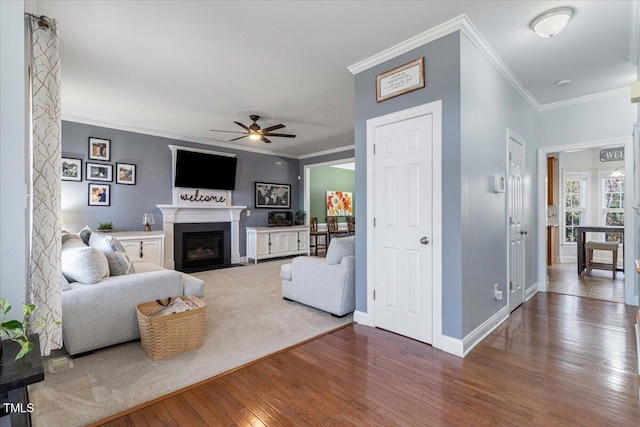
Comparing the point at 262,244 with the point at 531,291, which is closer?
the point at 531,291

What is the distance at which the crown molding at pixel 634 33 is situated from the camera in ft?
7.07

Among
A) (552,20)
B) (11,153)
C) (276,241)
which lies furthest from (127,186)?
(552,20)

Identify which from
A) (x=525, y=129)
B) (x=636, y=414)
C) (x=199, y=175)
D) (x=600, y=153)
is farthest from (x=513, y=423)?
(x=600, y=153)

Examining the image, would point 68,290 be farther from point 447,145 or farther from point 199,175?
point 199,175

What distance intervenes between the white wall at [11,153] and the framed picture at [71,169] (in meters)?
4.37

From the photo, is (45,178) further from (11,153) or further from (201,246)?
(201,246)

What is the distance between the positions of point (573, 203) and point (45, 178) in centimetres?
891

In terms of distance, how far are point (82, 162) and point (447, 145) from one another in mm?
5427

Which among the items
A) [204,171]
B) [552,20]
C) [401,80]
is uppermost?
[552,20]

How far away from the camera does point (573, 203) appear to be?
6.82 meters

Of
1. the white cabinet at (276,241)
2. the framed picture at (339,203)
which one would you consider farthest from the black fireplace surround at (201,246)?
the framed picture at (339,203)

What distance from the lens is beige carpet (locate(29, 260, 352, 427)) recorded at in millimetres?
1819

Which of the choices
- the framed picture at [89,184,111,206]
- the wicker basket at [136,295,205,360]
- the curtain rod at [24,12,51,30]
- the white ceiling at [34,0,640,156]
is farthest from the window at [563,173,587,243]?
the framed picture at [89,184,111,206]

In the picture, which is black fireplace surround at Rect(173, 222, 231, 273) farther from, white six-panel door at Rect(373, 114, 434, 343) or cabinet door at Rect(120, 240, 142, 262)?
white six-panel door at Rect(373, 114, 434, 343)
